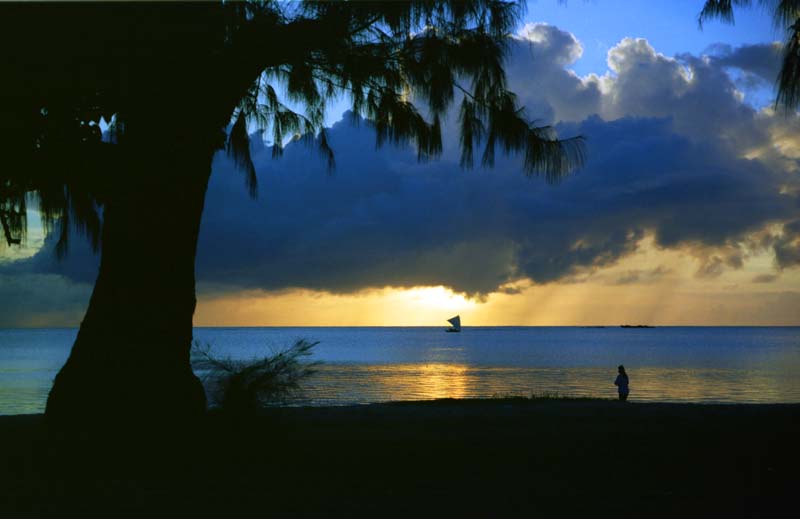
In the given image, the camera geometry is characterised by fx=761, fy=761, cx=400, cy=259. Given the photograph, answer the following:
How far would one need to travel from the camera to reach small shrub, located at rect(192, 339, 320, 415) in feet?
24.7

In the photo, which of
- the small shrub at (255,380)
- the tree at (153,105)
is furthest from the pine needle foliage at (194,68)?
the small shrub at (255,380)

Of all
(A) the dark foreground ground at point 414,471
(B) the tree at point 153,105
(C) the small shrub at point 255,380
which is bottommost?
(A) the dark foreground ground at point 414,471

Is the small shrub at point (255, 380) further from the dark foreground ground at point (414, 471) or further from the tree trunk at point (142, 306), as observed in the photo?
the tree trunk at point (142, 306)

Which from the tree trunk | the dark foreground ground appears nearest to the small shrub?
the dark foreground ground

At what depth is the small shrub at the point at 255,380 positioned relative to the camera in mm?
7523

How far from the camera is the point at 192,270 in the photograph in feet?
24.8

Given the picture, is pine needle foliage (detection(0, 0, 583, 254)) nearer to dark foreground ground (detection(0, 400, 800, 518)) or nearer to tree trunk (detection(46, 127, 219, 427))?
tree trunk (detection(46, 127, 219, 427))

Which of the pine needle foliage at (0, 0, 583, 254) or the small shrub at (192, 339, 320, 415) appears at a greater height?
the pine needle foliage at (0, 0, 583, 254)

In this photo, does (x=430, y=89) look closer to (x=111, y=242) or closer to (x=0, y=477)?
(x=111, y=242)

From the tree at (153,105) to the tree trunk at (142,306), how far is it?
0.04 ft

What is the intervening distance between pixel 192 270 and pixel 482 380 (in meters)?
41.9

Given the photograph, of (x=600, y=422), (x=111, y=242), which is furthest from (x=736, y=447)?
(x=111, y=242)

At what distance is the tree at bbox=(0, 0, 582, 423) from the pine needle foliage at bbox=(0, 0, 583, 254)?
0.01 metres

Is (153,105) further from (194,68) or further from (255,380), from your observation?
(255,380)
